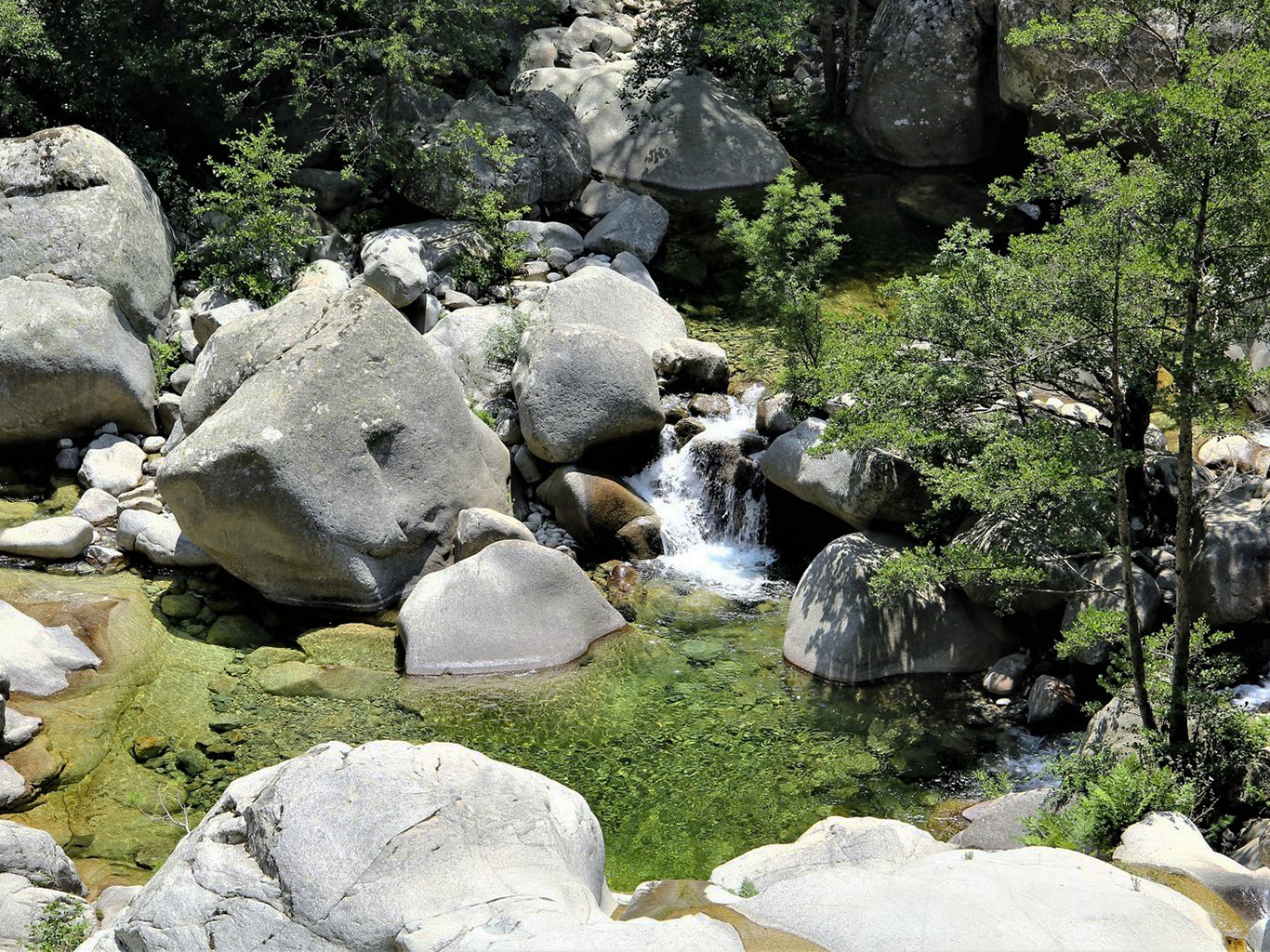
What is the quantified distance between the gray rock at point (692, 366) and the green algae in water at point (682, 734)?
175 inches

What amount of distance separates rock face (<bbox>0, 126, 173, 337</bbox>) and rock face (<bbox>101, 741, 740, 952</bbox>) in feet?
35.3

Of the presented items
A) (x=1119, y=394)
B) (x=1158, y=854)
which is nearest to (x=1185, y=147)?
(x=1119, y=394)

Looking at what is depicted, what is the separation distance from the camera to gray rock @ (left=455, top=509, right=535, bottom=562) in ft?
44.1

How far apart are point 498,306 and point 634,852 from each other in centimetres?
912

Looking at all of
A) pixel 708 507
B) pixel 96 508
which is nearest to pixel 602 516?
pixel 708 507

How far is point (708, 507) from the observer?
15.1m

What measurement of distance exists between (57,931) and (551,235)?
44.6ft

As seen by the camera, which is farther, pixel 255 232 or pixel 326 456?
pixel 255 232

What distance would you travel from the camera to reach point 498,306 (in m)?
16.7

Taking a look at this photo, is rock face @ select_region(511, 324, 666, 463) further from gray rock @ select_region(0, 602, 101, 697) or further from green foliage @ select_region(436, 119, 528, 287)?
gray rock @ select_region(0, 602, 101, 697)

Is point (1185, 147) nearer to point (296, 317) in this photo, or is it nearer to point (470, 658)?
point (470, 658)

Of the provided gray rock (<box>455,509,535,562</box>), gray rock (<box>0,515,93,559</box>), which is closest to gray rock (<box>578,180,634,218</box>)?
gray rock (<box>455,509,535,562</box>)

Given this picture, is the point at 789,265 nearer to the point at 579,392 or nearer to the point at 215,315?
the point at 579,392

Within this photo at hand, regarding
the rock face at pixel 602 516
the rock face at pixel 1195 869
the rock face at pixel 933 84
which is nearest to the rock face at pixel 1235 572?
the rock face at pixel 1195 869
